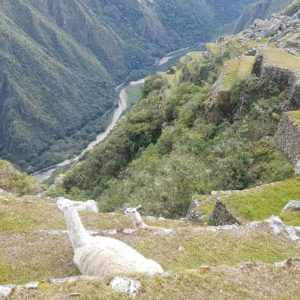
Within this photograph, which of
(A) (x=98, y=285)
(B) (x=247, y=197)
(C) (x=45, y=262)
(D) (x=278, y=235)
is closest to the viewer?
(A) (x=98, y=285)

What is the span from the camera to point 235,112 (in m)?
33.8

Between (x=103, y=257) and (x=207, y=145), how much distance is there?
21.9m

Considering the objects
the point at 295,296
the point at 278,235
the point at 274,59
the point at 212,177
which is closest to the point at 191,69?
the point at 274,59

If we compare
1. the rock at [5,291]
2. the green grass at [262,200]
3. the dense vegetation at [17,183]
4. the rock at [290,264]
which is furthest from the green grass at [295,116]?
the rock at [5,291]

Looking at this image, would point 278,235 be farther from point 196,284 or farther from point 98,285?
point 98,285

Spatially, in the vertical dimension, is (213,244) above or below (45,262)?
below

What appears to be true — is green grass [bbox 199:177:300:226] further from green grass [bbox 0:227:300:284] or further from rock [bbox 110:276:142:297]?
rock [bbox 110:276:142:297]

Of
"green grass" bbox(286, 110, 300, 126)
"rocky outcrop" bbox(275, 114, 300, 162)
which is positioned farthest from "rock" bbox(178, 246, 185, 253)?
"green grass" bbox(286, 110, 300, 126)

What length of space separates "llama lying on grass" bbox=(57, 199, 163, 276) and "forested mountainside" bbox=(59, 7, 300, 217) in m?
11.8

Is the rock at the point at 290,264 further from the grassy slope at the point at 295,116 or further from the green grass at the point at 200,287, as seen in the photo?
the grassy slope at the point at 295,116

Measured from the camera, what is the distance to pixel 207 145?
3231cm

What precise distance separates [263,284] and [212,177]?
16062 mm

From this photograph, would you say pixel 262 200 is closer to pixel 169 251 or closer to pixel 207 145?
pixel 169 251

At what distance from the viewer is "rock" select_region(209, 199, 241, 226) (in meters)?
17.2
